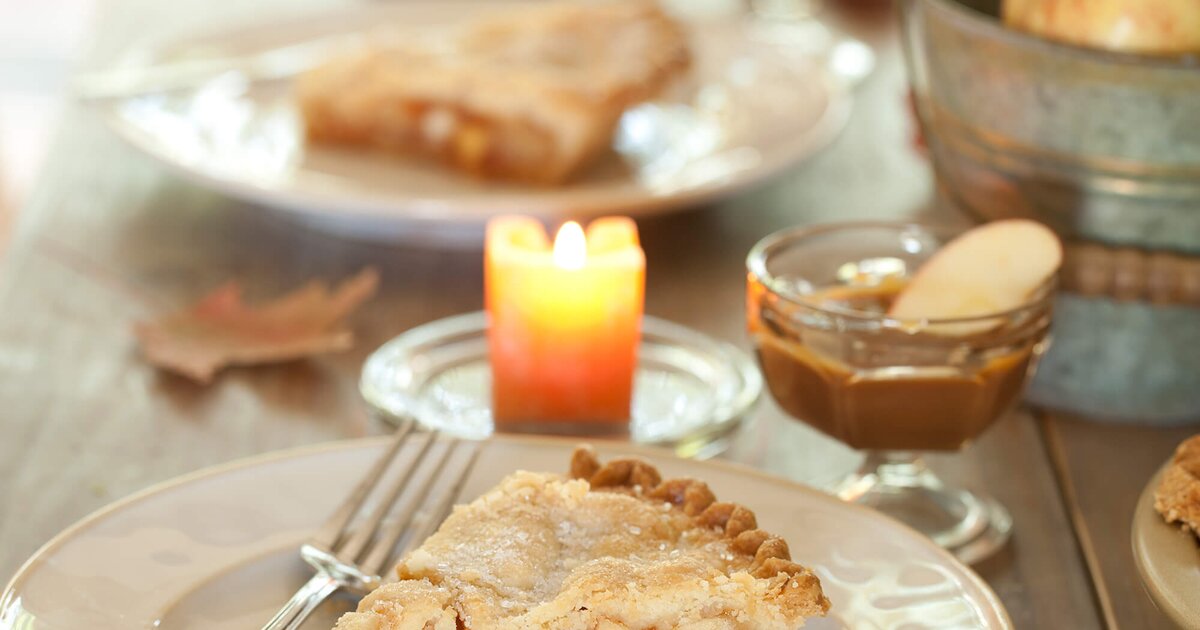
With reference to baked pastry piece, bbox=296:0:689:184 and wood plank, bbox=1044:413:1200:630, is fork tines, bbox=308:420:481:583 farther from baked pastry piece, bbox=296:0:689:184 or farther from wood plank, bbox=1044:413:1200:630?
baked pastry piece, bbox=296:0:689:184

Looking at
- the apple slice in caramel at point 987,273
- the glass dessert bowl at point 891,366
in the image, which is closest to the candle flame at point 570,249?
the glass dessert bowl at point 891,366

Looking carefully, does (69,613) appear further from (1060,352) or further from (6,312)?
(1060,352)

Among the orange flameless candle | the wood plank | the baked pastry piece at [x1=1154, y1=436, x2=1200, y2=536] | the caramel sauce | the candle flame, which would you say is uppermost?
the candle flame

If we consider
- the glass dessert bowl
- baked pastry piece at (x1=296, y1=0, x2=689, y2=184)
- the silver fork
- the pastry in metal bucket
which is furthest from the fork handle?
baked pastry piece at (x1=296, y1=0, x2=689, y2=184)

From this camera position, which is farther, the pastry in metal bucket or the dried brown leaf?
the dried brown leaf

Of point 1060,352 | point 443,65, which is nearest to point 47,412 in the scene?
point 443,65
